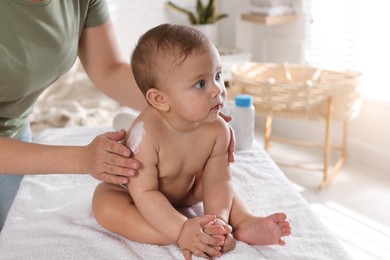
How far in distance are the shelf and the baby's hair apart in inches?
96.0

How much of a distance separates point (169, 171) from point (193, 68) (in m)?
0.27

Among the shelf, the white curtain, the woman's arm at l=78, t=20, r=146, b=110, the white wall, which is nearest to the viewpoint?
the woman's arm at l=78, t=20, r=146, b=110

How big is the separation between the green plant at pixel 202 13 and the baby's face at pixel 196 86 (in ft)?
9.33

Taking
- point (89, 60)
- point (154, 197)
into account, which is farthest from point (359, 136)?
point (154, 197)

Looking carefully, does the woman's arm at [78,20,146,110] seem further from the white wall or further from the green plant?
the green plant

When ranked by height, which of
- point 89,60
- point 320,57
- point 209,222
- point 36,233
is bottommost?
point 320,57

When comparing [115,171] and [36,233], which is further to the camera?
[36,233]

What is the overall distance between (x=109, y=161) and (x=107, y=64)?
0.59 metres

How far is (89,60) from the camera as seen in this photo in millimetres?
1674

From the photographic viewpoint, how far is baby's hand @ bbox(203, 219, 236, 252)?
3.71 feet

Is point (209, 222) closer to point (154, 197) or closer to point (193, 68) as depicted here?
point (154, 197)

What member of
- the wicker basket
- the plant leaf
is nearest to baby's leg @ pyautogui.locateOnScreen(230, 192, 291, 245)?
the wicker basket

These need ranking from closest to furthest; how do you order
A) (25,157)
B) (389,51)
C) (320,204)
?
(25,157), (320,204), (389,51)

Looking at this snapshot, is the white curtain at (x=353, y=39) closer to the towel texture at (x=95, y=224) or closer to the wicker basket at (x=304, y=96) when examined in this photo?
the wicker basket at (x=304, y=96)
